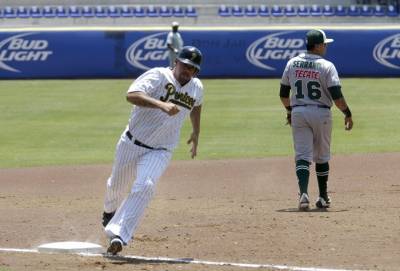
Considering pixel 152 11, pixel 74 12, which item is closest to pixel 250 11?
pixel 152 11

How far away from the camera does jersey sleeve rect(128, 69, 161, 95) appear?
26.2 ft

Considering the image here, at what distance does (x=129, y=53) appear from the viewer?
3278 cm

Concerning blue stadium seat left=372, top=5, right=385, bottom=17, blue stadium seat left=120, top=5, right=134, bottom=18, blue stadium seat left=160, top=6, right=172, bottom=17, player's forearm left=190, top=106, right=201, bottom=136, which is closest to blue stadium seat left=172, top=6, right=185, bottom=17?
blue stadium seat left=160, top=6, right=172, bottom=17

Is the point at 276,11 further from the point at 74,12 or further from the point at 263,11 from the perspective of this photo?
the point at 74,12

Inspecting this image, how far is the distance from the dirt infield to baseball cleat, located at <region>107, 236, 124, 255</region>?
0.13 m

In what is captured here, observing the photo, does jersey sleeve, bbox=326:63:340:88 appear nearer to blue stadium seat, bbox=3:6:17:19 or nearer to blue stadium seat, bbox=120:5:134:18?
blue stadium seat, bbox=120:5:134:18

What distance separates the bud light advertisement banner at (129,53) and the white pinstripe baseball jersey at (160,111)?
79.7ft

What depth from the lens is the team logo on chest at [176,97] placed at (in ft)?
26.7

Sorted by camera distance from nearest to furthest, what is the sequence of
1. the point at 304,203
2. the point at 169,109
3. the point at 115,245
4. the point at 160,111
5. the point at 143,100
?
1. the point at 169,109
2. the point at 143,100
3. the point at 115,245
4. the point at 160,111
5. the point at 304,203

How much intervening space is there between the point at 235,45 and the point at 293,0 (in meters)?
12.8

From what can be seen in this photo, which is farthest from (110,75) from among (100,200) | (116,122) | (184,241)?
(184,241)

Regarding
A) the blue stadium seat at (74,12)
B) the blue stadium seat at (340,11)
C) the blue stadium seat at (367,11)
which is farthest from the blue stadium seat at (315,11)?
the blue stadium seat at (74,12)

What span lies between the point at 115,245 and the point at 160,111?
118cm

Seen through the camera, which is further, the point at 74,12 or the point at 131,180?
the point at 74,12
